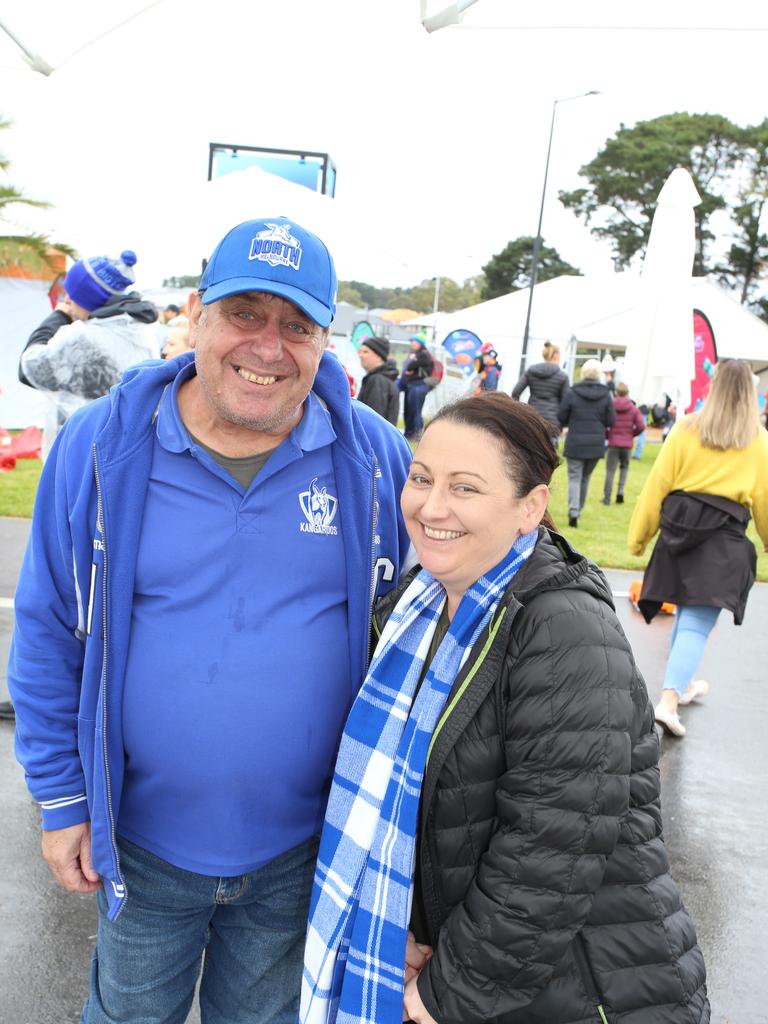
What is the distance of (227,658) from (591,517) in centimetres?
1079

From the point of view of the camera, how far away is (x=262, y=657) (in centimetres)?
189

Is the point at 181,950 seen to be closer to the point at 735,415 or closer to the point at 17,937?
the point at 17,937

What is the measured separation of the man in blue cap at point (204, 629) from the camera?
6.20ft

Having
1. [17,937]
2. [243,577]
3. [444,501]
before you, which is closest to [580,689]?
[444,501]

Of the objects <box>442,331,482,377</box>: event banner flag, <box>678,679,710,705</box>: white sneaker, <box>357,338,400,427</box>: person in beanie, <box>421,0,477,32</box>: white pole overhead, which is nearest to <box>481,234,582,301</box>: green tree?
<box>442,331,482,377</box>: event banner flag

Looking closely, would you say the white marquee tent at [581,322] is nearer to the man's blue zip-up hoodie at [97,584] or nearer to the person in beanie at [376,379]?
the person in beanie at [376,379]

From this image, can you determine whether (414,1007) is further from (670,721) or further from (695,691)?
(695,691)

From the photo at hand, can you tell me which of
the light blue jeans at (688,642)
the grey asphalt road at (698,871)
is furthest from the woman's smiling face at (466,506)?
the light blue jeans at (688,642)

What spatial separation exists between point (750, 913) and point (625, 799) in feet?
8.03

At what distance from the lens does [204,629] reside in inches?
74.0

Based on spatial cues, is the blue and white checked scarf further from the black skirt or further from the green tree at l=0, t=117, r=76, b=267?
the green tree at l=0, t=117, r=76, b=267

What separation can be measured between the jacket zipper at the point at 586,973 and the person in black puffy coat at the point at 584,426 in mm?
9608

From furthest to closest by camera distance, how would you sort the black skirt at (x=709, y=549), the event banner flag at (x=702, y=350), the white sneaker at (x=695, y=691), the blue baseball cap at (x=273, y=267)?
1. the event banner flag at (x=702, y=350)
2. the white sneaker at (x=695, y=691)
3. the black skirt at (x=709, y=549)
4. the blue baseball cap at (x=273, y=267)

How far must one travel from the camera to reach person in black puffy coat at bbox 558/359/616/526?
442 inches
